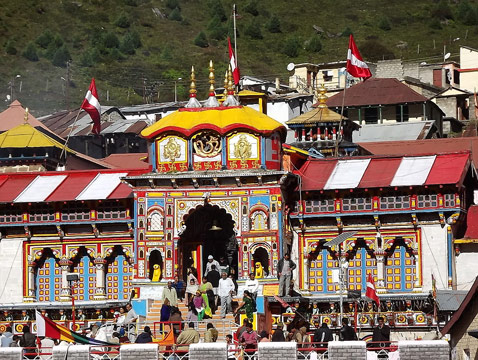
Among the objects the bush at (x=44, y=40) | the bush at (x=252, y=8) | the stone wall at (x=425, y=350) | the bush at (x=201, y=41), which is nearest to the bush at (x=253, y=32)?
the bush at (x=201, y=41)

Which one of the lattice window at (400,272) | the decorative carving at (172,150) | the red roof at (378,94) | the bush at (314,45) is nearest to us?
the decorative carving at (172,150)

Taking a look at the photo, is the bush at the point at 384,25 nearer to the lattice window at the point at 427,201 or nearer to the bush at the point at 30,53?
the bush at the point at 30,53

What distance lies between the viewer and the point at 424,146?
7838 cm

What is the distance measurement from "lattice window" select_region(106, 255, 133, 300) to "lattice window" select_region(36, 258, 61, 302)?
1.98 meters

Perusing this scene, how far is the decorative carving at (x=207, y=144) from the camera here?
203ft

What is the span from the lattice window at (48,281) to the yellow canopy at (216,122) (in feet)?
23.8

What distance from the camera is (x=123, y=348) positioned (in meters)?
45.7

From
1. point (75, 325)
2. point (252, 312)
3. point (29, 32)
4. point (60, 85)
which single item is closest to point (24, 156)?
point (75, 325)

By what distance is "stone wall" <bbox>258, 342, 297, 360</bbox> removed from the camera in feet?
147

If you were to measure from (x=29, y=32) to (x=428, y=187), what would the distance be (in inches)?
4412

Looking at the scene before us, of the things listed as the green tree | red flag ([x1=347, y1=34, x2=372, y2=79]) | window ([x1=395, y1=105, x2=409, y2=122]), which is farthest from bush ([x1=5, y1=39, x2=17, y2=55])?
red flag ([x1=347, y1=34, x2=372, y2=79])

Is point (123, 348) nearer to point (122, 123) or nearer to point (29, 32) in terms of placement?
point (122, 123)

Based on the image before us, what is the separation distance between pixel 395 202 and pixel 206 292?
8.65 m

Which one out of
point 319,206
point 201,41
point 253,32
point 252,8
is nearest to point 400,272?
point 319,206
